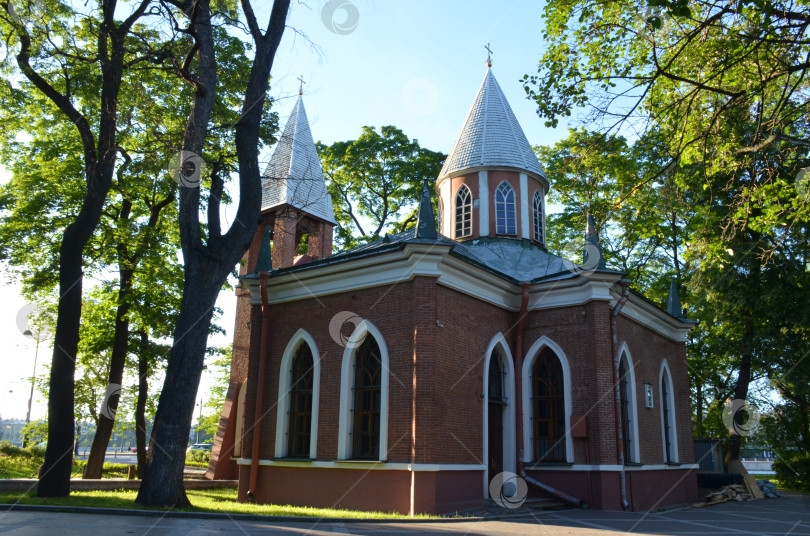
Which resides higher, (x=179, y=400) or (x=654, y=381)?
(x=654, y=381)

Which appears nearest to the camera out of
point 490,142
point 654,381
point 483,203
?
point 654,381

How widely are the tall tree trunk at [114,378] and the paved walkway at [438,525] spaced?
10.7 m

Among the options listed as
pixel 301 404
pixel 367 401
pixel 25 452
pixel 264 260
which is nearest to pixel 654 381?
pixel 367 401

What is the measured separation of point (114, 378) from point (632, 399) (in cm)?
1515

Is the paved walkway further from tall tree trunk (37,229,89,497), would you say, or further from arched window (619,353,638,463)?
tall tree trunk (37,229,89,497)

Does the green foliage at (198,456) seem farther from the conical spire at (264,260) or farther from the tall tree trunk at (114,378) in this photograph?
the conical spire at (264,260)

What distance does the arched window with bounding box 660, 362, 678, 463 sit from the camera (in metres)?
17.9

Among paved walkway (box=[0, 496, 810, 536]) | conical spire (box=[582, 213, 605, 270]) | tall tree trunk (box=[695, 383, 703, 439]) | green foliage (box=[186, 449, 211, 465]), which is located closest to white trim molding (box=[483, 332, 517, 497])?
paved walkway (box=[0, 496, 810, 536])

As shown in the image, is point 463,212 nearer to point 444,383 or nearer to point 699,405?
point 444,383

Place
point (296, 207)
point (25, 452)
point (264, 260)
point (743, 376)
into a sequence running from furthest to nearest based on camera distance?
point (25, 452), point (743, 376), point (296, 207), point (264, 260)

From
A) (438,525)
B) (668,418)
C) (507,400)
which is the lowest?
(438,525)

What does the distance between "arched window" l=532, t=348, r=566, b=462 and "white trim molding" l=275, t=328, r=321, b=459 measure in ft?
16.4

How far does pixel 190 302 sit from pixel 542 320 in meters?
Result: 7.88

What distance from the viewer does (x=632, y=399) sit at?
52.0ft
